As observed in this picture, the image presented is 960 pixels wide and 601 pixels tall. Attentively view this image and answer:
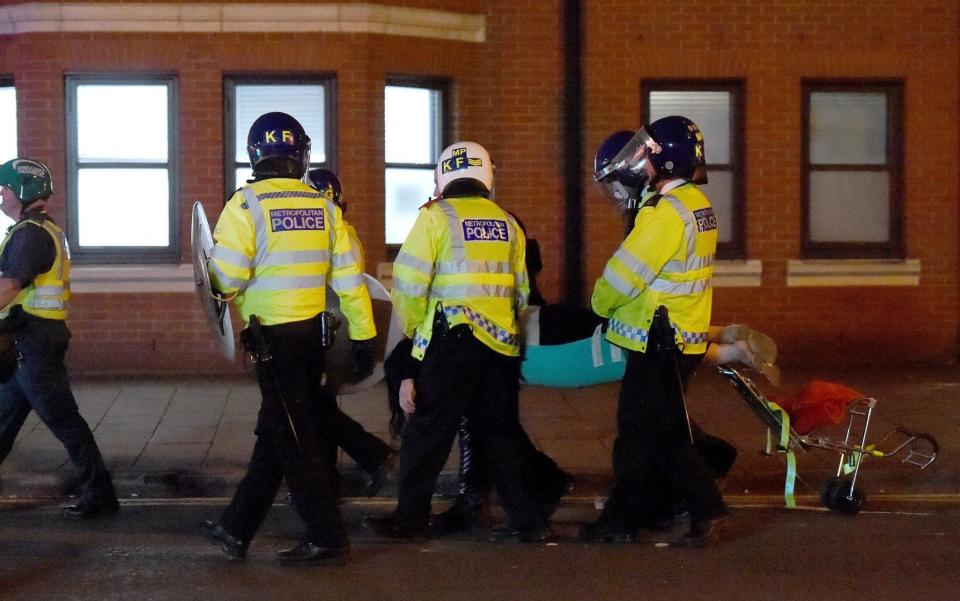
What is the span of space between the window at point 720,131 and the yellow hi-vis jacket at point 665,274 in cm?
609

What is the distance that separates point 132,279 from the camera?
39.4ft

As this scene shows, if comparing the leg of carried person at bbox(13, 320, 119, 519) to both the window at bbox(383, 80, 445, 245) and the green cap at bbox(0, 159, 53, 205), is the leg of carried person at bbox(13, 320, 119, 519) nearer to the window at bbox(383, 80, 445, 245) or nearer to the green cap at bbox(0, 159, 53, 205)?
the green cap at bbox(0, 159, 53, 205)

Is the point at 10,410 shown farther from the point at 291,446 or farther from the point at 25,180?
the point at 291,446

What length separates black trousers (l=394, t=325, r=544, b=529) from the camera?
262 inches

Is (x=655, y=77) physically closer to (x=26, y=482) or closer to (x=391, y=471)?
(x=391, y=471)

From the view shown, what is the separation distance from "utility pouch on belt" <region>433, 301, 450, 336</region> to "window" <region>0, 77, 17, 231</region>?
689 cm

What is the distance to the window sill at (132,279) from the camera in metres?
12.0

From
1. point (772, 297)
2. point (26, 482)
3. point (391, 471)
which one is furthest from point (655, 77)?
point (26, 482)

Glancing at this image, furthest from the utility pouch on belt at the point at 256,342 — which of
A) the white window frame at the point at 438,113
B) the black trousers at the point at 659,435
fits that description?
the white window frame at the point at 438,113

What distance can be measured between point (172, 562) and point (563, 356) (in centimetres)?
217

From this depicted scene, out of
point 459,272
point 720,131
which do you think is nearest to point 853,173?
point 720,131

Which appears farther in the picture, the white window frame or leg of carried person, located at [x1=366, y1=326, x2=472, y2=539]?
the white window frame

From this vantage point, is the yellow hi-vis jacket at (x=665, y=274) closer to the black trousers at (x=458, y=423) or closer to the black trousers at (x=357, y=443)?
the black trousers at (x=458, y=423)

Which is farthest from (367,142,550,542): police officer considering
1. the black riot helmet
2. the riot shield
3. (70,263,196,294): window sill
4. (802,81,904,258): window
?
(802,81,904,258): window
